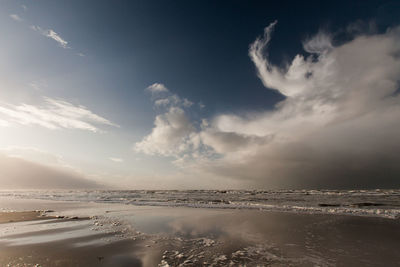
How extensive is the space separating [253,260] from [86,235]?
8.96 m

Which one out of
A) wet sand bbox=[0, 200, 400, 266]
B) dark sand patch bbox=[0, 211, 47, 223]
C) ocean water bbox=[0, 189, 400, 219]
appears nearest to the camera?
wet sand bbox=[0, 200, 400, 266]

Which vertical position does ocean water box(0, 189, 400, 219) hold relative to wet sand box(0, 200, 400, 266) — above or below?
above

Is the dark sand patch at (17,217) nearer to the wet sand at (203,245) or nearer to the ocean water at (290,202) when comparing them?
the wet sand at (203,245)

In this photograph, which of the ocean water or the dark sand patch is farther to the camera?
the ocean water

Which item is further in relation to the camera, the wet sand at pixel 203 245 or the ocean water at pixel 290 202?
the ocean water at pixel 290 202

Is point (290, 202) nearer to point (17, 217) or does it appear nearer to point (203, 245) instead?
point (203, 245)

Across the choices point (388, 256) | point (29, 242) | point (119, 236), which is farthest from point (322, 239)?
point (29, 242)

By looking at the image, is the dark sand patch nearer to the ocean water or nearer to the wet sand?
the wet sand

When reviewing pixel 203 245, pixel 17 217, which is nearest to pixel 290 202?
pixel 203 245

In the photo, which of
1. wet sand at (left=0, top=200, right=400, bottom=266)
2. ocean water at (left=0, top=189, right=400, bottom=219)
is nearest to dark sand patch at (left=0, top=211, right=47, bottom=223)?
wet sand at (left=0, top=200, right=400, bottom=266)

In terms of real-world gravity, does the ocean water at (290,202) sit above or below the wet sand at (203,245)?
above

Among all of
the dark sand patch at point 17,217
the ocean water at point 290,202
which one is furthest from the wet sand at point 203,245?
the ocean water at point 290,202

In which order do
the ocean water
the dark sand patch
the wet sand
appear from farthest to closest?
the ocean water < the dark sand patch < the wet sand

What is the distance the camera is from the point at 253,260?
7.41 metres
